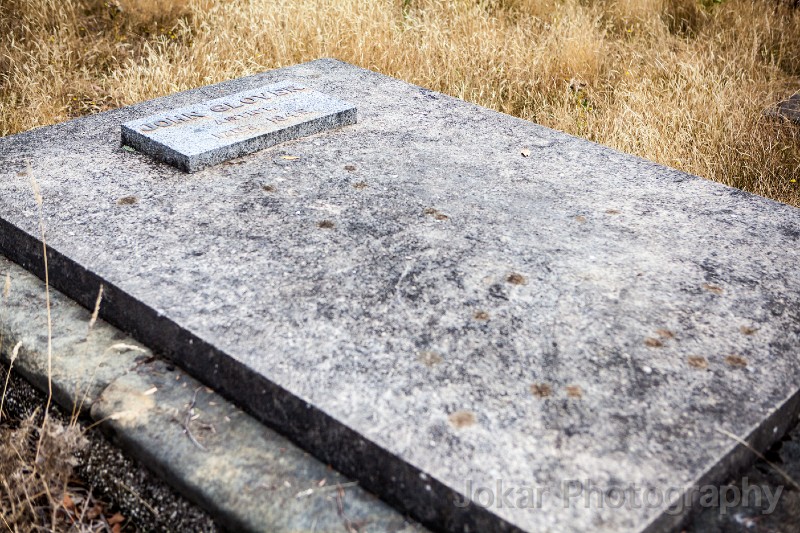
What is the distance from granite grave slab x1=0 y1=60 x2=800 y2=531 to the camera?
1.55 metres

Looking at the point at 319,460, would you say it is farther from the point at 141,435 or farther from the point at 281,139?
the point at 281,139

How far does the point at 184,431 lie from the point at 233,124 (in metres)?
1.26

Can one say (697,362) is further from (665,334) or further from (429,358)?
(429,358)

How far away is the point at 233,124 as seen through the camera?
272cm

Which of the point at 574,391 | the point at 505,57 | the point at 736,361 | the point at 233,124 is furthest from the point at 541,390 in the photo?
the point at 505,57

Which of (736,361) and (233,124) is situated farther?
(233,124)

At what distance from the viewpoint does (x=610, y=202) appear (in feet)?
7.95

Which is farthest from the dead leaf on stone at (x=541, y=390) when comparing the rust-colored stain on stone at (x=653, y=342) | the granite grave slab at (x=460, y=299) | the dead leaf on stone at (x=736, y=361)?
the dead leaf on stone at (x=736, y=361)

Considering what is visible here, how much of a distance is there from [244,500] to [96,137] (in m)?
1.64

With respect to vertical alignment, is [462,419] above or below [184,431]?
above

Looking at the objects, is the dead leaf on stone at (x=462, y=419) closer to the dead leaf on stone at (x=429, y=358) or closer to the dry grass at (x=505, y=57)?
the dead leaf on stone at (x=429, y=358)

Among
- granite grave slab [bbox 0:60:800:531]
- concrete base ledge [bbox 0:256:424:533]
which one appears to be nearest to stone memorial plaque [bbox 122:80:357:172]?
granite grave slab [bbox 0:60:800:531]

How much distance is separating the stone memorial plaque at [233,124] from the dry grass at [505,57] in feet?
4.51

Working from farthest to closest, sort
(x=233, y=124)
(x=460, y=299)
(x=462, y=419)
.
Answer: (x=233, y=124), (x=460, y=299), (x=462, y=419)
